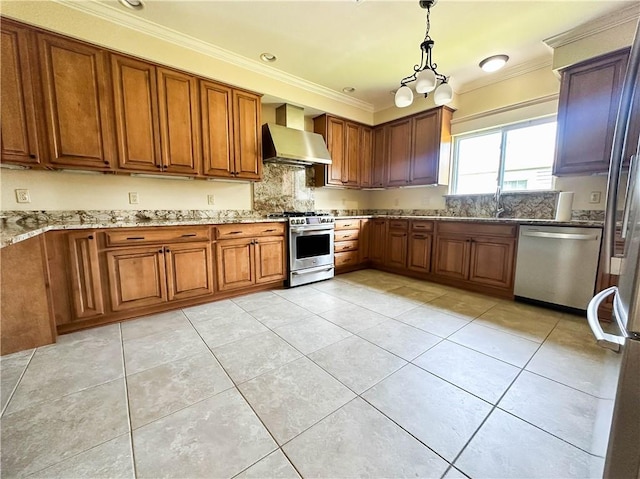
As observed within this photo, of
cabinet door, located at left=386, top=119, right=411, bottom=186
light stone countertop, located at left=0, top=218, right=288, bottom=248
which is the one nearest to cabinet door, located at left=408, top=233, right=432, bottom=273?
cabinet door, located at left=386, top=119, right=411, bottom=186

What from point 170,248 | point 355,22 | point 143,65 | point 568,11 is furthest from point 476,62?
point 170,248

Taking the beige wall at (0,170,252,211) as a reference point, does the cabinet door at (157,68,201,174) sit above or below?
above

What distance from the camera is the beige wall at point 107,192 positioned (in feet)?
7.58

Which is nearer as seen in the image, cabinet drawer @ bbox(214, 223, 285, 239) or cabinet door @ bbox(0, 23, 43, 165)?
cabinet door @ bbox(0, 23, 43, 165)

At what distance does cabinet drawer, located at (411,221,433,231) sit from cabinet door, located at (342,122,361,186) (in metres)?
1.28

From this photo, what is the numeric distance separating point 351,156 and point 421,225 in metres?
1.67

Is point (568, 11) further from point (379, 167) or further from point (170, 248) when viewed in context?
point (170, 248)

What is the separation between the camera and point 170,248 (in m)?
2.58

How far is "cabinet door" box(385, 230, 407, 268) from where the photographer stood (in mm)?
4012

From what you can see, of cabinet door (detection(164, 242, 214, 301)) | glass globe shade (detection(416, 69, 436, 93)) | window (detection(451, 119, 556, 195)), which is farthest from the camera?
window (detection(451, 119, 556, 195))

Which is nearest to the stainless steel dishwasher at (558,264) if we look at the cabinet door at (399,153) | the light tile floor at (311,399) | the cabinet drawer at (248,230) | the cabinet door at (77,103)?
the light tile floor at (311,399)

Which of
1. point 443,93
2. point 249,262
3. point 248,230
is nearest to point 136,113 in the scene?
point 248,230

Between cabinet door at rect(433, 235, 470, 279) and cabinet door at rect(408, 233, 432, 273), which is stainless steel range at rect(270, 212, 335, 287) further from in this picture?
cabinet door at rect(433, 235, 470, 279)

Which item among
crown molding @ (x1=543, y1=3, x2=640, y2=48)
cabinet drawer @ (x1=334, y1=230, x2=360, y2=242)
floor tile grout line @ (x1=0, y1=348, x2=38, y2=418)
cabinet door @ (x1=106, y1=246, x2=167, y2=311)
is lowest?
floor tile grout line @ (x1=0, y1=348, x2=38, y2=418)
